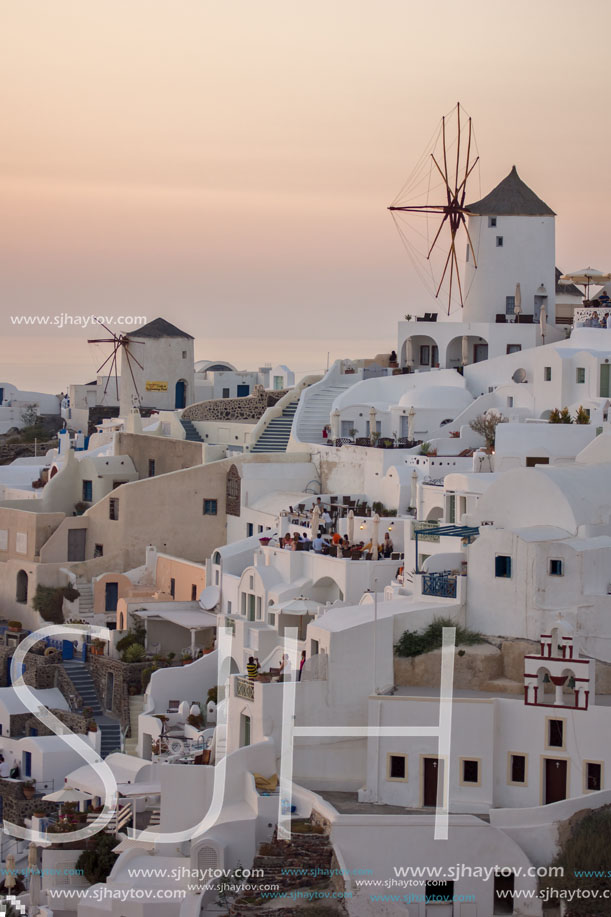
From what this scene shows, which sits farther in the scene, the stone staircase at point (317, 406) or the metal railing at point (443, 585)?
the stone staircase at point (317, 406)

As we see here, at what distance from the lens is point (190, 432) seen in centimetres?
5406

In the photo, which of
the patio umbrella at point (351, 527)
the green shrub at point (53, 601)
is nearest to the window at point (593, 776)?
the patio umbrella at point (351, 527)

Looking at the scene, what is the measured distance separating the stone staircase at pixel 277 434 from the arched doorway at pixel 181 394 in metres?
7.70

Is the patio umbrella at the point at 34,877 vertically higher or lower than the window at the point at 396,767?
lower

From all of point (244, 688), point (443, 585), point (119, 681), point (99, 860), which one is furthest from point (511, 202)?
point (99, 860)

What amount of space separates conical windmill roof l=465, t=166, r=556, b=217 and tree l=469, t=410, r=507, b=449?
7.26 meters

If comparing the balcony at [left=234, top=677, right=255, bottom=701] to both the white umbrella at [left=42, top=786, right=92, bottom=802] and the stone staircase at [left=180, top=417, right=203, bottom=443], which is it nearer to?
the white umbrella at [left=42, top=786, right=92, bottom=802]

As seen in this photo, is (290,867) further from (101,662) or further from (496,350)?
(496,350)

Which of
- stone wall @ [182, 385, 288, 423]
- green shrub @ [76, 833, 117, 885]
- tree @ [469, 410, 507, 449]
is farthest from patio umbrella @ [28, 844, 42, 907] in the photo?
stone wall @ [182, 385, 288, 423]

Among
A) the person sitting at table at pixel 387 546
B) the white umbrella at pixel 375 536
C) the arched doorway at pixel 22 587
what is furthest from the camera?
the arched doorway at pixel 22 587

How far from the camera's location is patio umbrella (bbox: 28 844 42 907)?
35.8 meters

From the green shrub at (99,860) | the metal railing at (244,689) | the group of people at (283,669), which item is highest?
the group of people at (283,669)

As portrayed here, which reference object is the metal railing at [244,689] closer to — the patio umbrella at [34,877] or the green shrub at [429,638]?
the green shrub at [429,638]

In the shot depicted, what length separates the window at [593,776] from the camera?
3222cm
